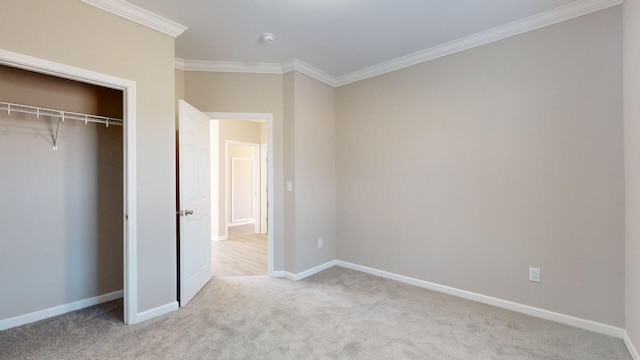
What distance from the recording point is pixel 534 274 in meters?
2.56

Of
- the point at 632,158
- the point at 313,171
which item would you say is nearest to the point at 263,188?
the point at 313,171

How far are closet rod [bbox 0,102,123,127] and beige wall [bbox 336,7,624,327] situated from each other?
2734mm

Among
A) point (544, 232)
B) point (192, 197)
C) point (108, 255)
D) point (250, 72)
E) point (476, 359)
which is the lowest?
point (476, 359)

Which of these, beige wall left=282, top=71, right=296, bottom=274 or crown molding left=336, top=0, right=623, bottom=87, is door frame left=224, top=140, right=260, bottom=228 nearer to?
beige wall left=282, top=71, right=296, bottom=274

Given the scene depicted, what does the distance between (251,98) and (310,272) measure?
2275 mm

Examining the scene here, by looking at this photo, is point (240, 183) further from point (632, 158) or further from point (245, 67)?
point (632, 158)

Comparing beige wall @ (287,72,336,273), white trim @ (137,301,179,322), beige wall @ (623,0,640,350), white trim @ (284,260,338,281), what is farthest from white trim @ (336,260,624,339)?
white trim @ (137,301,179,322)

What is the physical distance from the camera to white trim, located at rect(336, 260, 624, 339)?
2.25 metres

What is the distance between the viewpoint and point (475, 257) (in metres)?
2.89

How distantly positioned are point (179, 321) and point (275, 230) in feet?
4.67

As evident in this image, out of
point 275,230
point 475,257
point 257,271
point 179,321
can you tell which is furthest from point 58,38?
point 475,257

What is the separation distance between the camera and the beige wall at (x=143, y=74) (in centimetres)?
200

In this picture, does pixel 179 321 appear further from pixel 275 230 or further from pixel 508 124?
pixel 508 124

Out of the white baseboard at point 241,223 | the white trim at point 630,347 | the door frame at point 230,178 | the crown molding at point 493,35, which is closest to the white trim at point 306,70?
the crown molding at point 493,35
